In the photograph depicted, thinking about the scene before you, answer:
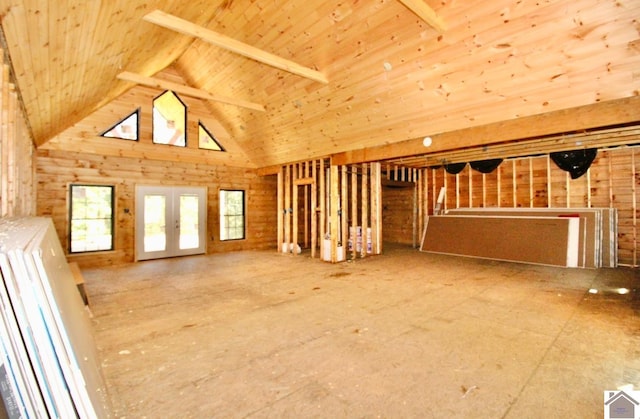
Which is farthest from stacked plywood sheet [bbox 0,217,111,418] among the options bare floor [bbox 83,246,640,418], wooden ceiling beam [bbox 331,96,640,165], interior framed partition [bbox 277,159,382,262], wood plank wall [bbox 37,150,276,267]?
wood plank wall [bbox 37,150,276,267]

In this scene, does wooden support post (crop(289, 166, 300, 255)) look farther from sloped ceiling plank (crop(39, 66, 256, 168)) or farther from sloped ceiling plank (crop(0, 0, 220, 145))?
sloped ceiling plank (crop(0, 0, 220, 145))

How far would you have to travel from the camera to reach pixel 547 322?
3.29 m

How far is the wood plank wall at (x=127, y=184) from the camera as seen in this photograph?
623 centimetres

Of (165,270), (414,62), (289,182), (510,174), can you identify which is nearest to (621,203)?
(510,174)

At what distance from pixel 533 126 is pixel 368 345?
12.1ft

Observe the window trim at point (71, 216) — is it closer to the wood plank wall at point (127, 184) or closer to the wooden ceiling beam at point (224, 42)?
the wood plank wall at point (127, 184)

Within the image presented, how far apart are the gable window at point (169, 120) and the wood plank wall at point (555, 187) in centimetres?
714

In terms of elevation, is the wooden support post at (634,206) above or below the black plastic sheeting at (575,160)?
below

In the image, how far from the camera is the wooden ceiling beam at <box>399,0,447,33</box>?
9.84ft

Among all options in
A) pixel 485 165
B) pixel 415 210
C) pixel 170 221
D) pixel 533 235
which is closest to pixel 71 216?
pixel 170 221

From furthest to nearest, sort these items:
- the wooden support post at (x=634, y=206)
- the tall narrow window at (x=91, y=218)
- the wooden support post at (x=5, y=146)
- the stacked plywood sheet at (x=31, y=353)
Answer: the tall narrow window at (x=91, y=218), the wooden support post at (x=634, y=206), the wooden support post at (x=5, y=146), the stacked plywood sheet at (x=31, y=353)

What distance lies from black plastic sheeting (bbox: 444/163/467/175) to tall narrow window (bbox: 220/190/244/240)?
6048 millimetres

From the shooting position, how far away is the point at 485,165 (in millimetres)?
7922

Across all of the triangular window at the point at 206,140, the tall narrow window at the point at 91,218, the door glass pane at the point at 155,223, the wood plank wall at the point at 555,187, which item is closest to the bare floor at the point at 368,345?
the wood plank wall at the point at 555,187
